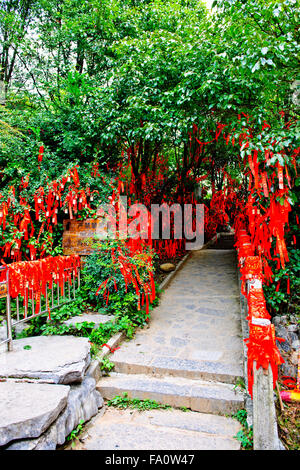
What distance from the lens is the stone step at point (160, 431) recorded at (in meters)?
2.74

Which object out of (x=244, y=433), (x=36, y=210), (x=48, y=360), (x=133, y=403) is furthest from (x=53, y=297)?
(x=244, y=433)

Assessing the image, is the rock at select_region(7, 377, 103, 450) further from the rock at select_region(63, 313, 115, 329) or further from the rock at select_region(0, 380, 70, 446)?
the rock at select_region(63, 313, 115, 329)

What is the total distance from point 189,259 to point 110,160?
13.0 feet

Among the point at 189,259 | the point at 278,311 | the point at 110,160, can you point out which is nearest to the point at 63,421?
the point at 278,311

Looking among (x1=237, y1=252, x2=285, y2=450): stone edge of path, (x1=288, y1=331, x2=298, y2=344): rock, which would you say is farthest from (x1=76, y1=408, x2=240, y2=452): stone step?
(x1=288, y1=331, x2=298, y2=344): rock

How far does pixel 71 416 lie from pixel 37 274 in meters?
2.26

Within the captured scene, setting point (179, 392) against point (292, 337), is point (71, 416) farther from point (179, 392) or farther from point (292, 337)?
→ point (292, 337)

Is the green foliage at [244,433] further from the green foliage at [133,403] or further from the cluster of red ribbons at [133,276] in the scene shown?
the cluster of red ribbons at [133,276]

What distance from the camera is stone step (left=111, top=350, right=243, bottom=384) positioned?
3.57 metres

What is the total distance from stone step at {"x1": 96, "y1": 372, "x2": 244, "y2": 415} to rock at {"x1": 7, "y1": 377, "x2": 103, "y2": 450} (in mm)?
241

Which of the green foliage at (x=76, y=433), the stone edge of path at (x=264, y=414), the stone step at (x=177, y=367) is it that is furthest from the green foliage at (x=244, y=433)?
the green foliage at (x=76, y=433)

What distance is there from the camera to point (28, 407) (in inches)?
103

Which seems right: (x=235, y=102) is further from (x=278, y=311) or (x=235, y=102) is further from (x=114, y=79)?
(x=278, y=311)

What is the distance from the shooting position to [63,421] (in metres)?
2.79
